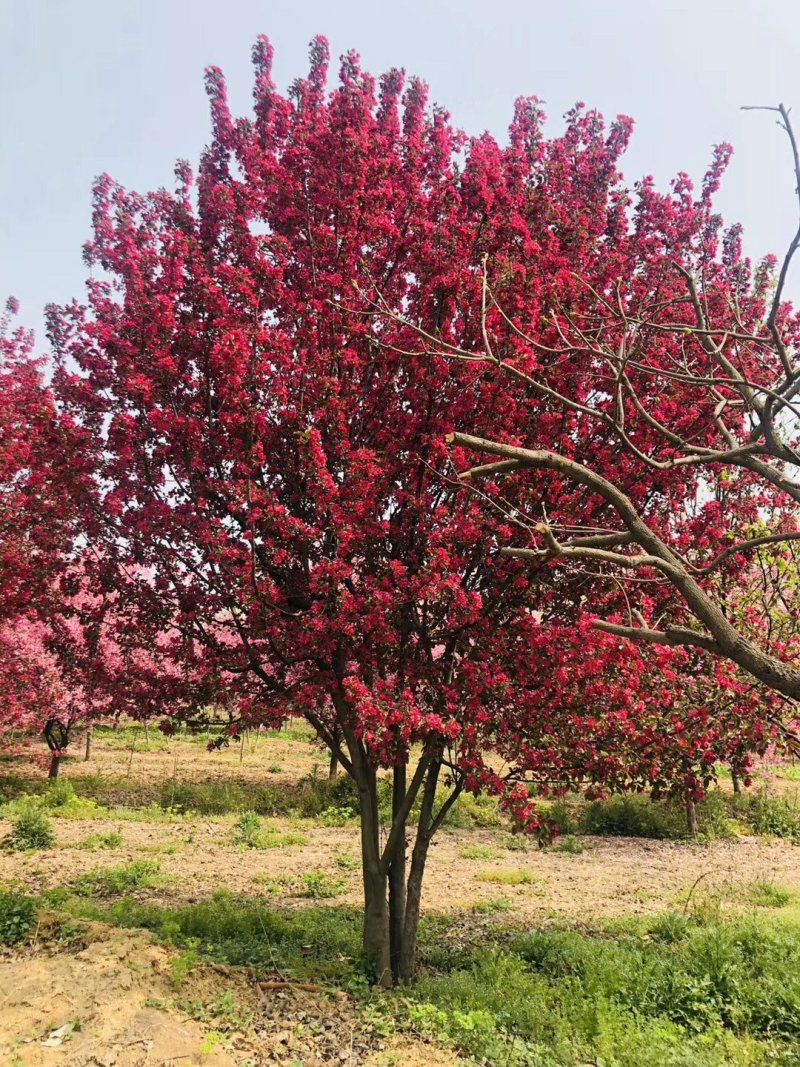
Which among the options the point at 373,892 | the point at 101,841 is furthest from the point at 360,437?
the point at 101,841

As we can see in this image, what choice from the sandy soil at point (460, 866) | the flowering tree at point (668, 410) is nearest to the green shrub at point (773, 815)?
the sandy soil at point (460, 866)

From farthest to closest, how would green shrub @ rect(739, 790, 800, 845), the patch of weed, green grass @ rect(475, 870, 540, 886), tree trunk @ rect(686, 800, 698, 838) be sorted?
green shrub @ rect(739, 790, 800, 845) < tree trunk @ rect(686, 800, 698, 838) < green grass @ rect(475, 870, 540, 886) < the patch of weed

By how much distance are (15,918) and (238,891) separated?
131 inches

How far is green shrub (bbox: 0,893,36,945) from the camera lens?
623 centimetres

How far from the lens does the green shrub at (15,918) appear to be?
6.23 m

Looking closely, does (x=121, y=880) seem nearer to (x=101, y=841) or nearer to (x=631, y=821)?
(x=101, y=841)

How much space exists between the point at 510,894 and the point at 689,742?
5696 mm

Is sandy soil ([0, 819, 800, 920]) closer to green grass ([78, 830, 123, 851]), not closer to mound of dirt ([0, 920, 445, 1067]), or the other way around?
green grass ([78, 830, 123, 851])

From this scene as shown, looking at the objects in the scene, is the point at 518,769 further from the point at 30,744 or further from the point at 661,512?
the point at 30,744

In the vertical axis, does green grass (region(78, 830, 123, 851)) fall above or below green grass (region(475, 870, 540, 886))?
above

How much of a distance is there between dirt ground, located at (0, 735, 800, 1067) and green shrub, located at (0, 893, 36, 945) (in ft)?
0.74

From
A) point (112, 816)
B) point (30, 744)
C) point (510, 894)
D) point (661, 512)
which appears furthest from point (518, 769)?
point (30, 744)

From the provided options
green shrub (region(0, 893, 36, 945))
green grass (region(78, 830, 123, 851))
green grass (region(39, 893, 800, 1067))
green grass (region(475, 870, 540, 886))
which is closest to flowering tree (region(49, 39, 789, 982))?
green grass (region(39, 893, 800, 1067))

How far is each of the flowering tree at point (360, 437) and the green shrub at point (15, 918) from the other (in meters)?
2.95
